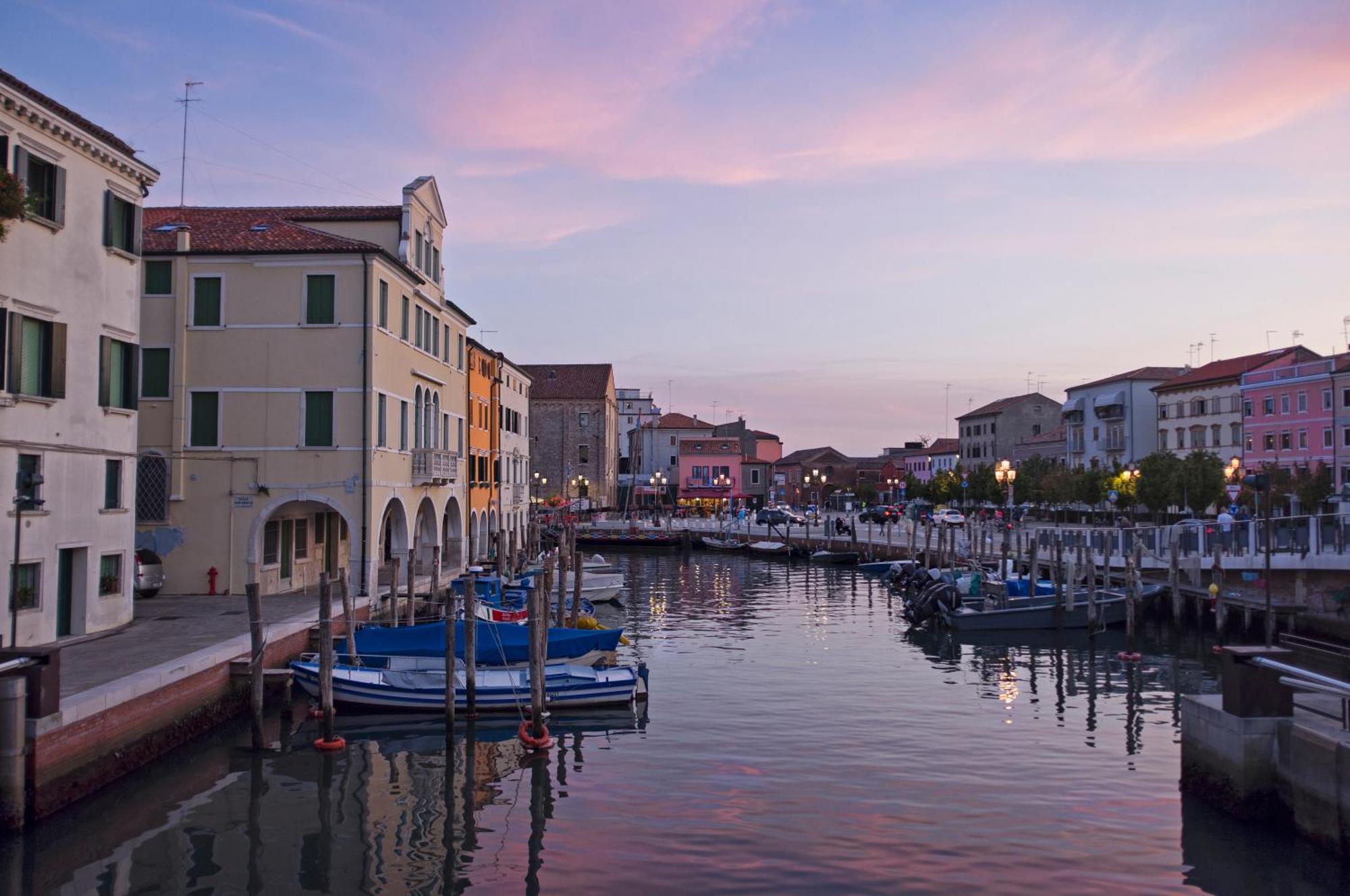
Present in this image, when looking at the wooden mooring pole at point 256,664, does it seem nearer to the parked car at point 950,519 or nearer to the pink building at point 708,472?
the parked car at point 950,519

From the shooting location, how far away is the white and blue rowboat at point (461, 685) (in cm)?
2203

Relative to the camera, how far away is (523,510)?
195 feet

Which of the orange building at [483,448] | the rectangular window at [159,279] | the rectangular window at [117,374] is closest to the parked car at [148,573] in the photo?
the rectangular window at [117,374]

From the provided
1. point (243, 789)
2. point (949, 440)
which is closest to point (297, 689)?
point (243, 789)

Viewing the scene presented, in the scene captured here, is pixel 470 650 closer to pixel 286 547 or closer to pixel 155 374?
pixel 286 547

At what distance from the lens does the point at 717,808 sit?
1581 cm

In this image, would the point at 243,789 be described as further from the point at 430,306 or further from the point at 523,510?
the point at 523,510

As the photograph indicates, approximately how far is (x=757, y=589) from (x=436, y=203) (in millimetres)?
23568

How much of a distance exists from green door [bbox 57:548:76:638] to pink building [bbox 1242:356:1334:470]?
60.7 m

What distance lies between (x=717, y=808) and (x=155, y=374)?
71.0 feet

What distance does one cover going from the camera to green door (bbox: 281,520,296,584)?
31.7 m

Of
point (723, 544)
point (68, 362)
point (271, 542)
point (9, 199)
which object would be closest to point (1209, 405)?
point (723, 544)

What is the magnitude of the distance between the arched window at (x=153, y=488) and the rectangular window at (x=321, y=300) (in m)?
5.56

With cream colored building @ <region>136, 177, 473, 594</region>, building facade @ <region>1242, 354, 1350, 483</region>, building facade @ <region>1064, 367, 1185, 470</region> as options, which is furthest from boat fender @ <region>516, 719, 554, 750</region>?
building facade @ <region>1064, 367, 1185, 470</region>
